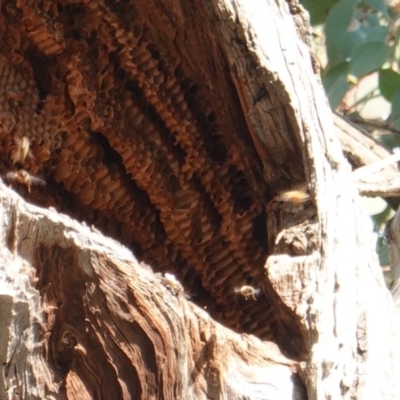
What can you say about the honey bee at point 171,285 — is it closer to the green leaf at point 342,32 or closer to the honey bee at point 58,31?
the honey bee at point 58,31

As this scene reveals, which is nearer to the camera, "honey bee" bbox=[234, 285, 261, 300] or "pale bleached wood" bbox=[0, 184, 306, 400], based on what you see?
"pale bleached wood" bbox=[0, 184, 306, 400]

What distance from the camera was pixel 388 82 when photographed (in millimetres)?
1824

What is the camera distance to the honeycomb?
92 cm

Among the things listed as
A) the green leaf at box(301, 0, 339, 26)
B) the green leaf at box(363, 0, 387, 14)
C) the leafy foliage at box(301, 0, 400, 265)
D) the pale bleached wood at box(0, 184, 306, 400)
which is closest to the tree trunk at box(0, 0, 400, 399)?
the pale bleached wood at box(0, 184, 306, 400)

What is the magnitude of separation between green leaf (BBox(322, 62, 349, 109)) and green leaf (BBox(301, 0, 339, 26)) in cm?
22

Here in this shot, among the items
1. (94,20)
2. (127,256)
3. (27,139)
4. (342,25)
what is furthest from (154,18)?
(342,25)

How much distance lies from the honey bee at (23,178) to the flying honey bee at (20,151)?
0.05 ft

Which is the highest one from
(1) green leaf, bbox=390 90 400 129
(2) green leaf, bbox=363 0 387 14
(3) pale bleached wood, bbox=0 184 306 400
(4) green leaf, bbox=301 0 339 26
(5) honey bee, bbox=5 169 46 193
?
(4) green leaf, bbox=301 0 339 26

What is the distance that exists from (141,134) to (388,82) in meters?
1.02

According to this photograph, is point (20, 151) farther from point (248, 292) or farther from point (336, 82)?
point (336, 82)

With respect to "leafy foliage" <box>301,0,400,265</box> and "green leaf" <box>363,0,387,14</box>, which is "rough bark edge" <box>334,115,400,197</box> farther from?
"green leaf" <box>363,0,387,14</box>

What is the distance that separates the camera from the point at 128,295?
665 millimetres

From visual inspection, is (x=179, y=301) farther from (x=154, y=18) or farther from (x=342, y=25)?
(x=342, y=25)

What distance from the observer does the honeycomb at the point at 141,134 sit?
36.0 inches
